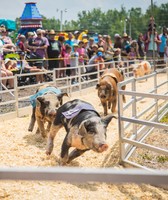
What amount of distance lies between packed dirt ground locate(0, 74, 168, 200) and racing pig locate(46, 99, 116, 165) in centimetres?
33

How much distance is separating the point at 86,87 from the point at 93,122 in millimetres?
9165

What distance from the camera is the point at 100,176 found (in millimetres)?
1248

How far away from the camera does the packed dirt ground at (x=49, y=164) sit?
14.1ft

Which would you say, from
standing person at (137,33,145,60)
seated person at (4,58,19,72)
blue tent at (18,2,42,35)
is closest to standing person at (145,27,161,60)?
standing person at (137,33,145,60)

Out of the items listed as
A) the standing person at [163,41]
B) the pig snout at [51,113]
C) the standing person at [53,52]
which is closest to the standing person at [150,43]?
the standing person at [163,41]

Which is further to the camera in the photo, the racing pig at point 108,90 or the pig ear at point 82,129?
the racing pig at point 108,90

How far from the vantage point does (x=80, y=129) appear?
15.8 ft

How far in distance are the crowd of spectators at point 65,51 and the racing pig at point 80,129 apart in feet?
13.8

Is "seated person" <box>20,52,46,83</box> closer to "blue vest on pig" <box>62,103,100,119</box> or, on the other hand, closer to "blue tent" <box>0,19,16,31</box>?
"blue tent" <box>0,19,16,31</box>

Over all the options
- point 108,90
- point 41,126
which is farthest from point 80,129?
point 108,90

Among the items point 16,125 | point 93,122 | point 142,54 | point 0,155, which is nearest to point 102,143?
point 93,122

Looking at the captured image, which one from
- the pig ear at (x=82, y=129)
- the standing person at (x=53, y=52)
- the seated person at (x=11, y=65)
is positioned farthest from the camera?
the standing person at (x=53, y=52)

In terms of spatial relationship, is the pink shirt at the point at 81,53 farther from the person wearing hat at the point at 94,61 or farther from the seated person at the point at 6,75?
the seated person at the point at 6,75

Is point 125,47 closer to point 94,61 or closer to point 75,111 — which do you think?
point 94,61
